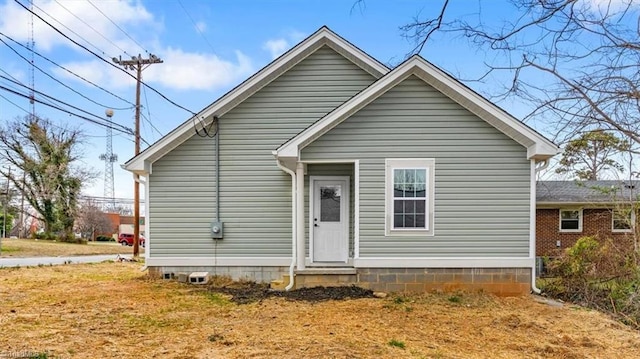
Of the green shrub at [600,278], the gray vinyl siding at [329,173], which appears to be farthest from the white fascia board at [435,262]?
→ the green shrub at [600,278]

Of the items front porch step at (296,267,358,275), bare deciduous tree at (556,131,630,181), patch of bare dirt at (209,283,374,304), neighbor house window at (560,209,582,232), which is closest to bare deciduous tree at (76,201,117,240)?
patch of bare dirt at (209,283,374,304)

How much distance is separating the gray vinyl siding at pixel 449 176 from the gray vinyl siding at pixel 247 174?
6.33 ft

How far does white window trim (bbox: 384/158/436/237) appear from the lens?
7.87 meters

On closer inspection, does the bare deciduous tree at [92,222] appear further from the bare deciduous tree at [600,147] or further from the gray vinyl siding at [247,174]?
the bare deciduous tree at [600,147]

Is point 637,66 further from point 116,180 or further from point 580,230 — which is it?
point 116,180

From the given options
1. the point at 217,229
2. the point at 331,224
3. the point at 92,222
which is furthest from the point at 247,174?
the point at 92,222

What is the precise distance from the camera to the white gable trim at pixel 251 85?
9172mm

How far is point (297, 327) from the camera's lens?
5.61 meters

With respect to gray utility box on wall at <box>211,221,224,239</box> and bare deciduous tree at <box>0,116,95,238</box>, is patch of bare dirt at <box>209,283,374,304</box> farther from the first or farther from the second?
bare deciduous tree at <box>0,116,95,238</box>

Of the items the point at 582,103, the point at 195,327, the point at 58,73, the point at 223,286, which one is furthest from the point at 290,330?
the point at 58,73

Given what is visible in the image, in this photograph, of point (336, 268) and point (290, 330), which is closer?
point (290, 330)

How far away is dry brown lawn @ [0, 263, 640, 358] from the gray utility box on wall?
135 cm

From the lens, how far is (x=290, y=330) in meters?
5.47

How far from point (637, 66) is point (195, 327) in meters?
6.96
